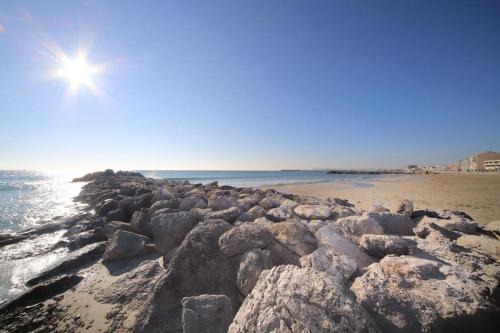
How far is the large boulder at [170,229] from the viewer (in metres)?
5.03

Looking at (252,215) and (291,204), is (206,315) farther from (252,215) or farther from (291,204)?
(291,204)

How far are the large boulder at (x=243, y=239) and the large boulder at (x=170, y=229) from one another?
1948 millimetres

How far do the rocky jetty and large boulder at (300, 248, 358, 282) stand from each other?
0.01 metres

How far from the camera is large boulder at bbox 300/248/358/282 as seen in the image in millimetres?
2785

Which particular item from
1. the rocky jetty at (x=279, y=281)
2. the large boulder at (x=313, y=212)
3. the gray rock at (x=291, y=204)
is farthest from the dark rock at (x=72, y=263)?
the large boulder at (x=313, y=212)

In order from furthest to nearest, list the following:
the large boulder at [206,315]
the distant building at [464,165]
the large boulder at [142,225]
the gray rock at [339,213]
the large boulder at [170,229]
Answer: the distant building at [464,165] < the large boulder at [142,225] < the gray rock at [339,213] < the large boulder at [170,229] < the large boulder at [206,315]

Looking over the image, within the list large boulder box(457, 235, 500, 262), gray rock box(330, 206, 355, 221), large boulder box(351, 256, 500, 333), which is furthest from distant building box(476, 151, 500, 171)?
large boulder box(351, 256, 500, 333)

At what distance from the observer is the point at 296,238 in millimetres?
3789

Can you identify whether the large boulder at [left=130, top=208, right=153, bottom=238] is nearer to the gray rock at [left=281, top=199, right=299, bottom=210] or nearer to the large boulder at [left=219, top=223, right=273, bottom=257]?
the large boulder at [left=219, top=223, right=273, bottom=257]

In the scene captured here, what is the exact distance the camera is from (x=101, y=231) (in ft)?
24.5

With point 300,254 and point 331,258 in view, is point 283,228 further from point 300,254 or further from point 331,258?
point 331,258

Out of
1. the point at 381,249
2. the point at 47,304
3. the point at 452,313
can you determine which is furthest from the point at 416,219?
the point at 47,304

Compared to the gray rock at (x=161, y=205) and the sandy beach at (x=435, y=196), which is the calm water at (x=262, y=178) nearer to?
the sandy beach at (x=435, y=196)

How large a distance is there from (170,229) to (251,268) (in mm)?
A: 2842
